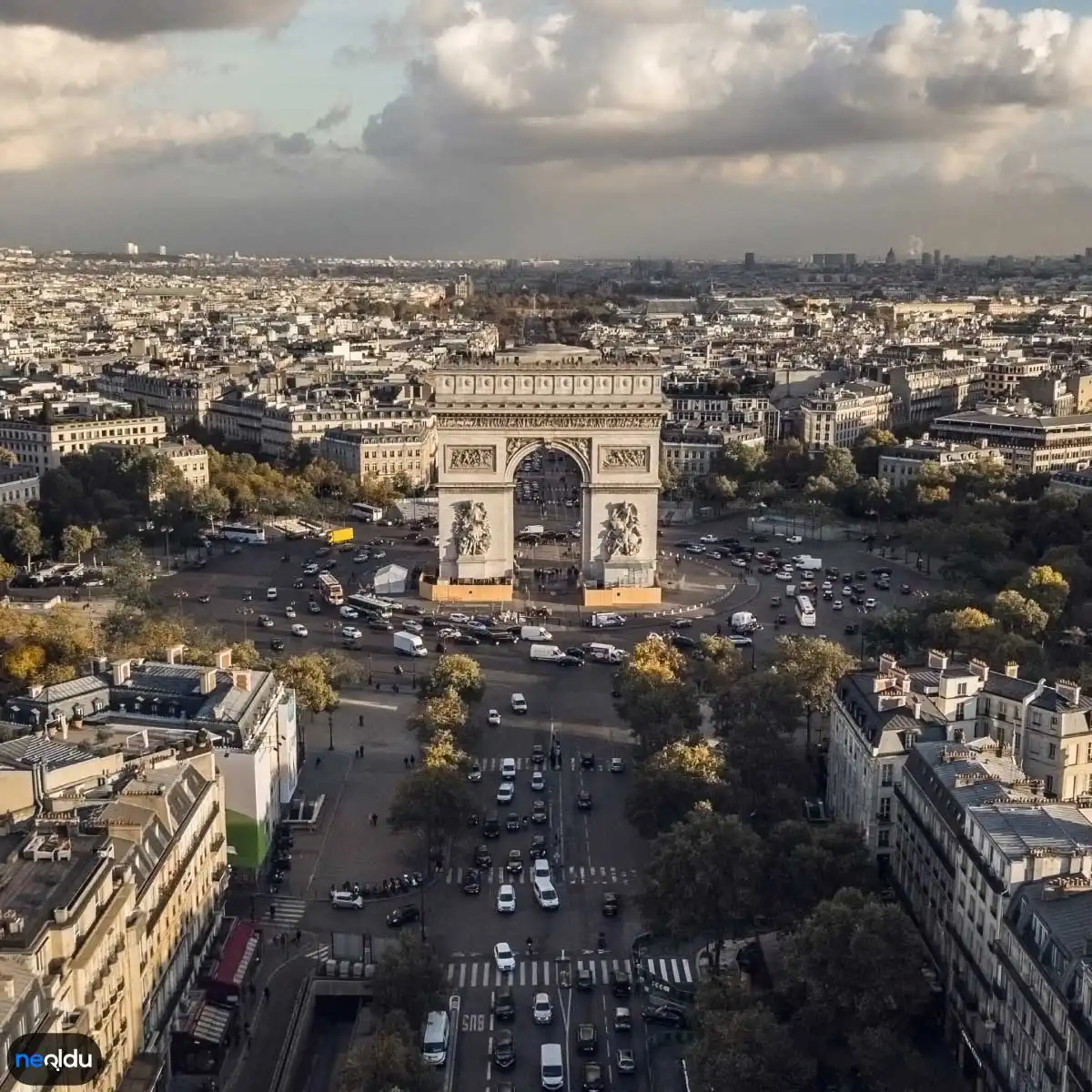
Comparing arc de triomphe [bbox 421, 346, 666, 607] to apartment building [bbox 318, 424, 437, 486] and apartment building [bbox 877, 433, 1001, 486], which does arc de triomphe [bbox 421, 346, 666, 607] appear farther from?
apartment building [bbox 318, 424, 437, 486]

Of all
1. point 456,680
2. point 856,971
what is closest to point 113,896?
point 856,971

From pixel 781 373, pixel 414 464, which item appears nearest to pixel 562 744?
pixel 414 464

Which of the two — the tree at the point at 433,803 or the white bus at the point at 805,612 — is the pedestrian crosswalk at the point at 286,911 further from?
the white bus at the point at 805,612

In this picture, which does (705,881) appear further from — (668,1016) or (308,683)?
(308,683)

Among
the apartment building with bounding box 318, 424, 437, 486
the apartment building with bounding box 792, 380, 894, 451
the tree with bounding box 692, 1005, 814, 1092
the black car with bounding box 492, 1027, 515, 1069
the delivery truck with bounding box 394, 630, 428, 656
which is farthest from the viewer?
the apartment building with bounding box 792, 380, 894, 451

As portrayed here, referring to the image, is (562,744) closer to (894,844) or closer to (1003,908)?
(894,844)

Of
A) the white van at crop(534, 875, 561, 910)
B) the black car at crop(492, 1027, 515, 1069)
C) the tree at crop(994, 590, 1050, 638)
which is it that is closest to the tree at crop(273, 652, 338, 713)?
the white van at crop(534, 875, 561, 910)

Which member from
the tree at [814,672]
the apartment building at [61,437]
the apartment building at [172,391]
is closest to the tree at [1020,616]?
the tree at [814,672]
